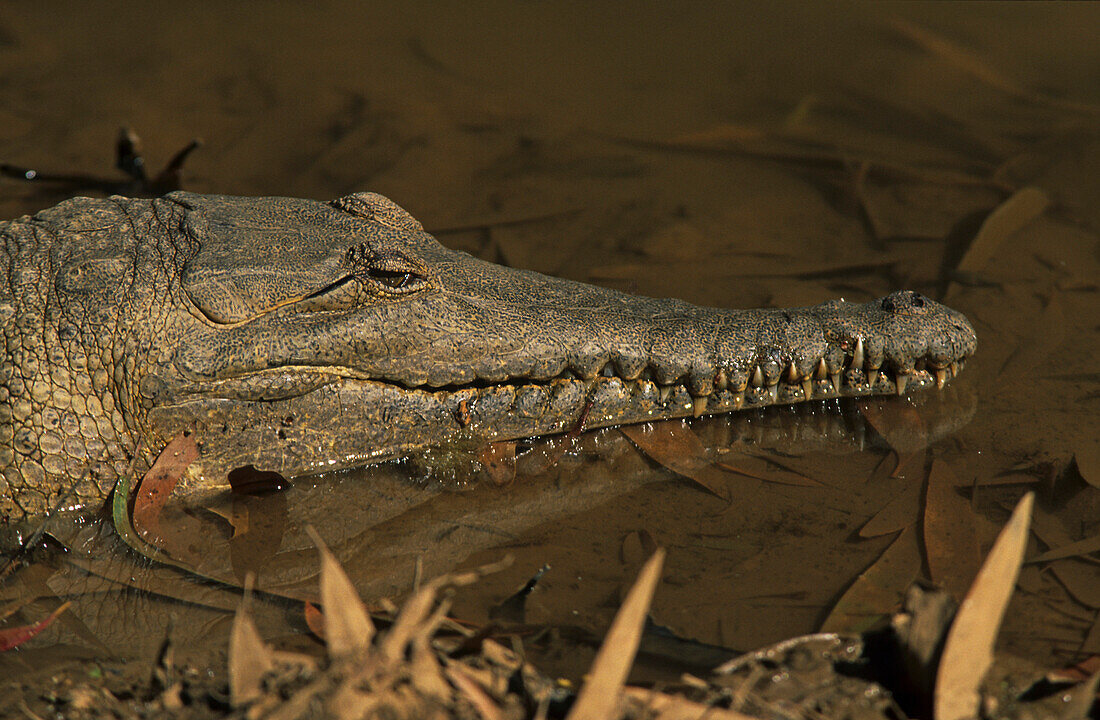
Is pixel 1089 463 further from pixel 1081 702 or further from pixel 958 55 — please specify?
pixel 958 55

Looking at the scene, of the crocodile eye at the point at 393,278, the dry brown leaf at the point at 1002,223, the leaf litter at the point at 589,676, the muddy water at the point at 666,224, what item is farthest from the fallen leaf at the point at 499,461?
the dry brown leaf at the point at 1002,223

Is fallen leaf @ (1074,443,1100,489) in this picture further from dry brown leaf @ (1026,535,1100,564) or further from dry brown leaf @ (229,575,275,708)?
dry brown leaf @ (229,575,275,708)

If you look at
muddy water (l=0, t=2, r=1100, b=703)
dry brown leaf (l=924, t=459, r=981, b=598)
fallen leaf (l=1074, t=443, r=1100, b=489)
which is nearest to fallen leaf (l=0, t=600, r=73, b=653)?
muddy water (l=0, t=2, r=1100, b=703)

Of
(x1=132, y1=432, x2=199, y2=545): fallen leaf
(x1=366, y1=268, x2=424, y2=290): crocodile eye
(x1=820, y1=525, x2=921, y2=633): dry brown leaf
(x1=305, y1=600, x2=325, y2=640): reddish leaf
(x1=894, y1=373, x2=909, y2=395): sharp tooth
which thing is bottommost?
(x1=305, y1=600, x2=325, y2=640): reddish leaf

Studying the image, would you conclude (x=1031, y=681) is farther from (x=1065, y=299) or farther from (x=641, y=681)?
(x=1065, y=299)

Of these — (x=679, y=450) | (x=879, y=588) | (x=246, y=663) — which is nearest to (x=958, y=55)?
(x=679, y=450)

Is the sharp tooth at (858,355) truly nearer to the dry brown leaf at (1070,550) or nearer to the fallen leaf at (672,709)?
the dry brown leaf at (1070,550)

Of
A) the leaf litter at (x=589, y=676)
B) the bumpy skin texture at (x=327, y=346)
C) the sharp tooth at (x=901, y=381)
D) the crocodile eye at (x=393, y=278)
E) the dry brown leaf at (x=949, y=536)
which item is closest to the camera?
the leaf litter at (x=589, y=676)
